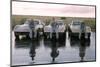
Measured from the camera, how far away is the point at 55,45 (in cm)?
291

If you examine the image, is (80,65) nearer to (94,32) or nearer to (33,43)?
(94,32)

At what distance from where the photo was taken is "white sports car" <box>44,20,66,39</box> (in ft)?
9.43

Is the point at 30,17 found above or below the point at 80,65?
above

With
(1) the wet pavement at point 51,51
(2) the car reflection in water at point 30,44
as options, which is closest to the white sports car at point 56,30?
(1) the wet pavement at point 51,51

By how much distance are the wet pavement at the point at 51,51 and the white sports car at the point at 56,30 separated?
0.24ft

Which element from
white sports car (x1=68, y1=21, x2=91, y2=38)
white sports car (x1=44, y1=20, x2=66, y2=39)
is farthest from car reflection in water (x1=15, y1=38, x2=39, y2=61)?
white sports car (x1=68, y1=21, x2=91, y2=38)

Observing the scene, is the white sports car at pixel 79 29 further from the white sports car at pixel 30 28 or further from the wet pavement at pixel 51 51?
the white sports car at pixel 30 28

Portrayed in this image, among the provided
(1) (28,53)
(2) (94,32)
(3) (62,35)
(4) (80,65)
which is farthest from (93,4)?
(1) (28,53)

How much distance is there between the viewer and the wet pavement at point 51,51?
108 inches

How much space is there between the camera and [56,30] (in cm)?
292

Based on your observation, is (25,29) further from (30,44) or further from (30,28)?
(30,44)

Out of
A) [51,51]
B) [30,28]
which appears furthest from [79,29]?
[30,28]

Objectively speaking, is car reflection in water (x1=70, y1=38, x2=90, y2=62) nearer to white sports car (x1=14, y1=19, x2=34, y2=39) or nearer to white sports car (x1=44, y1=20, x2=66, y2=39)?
white sports car (x1=44, y1=20, x2=66, y2=39)

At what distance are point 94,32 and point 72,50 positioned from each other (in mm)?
431
